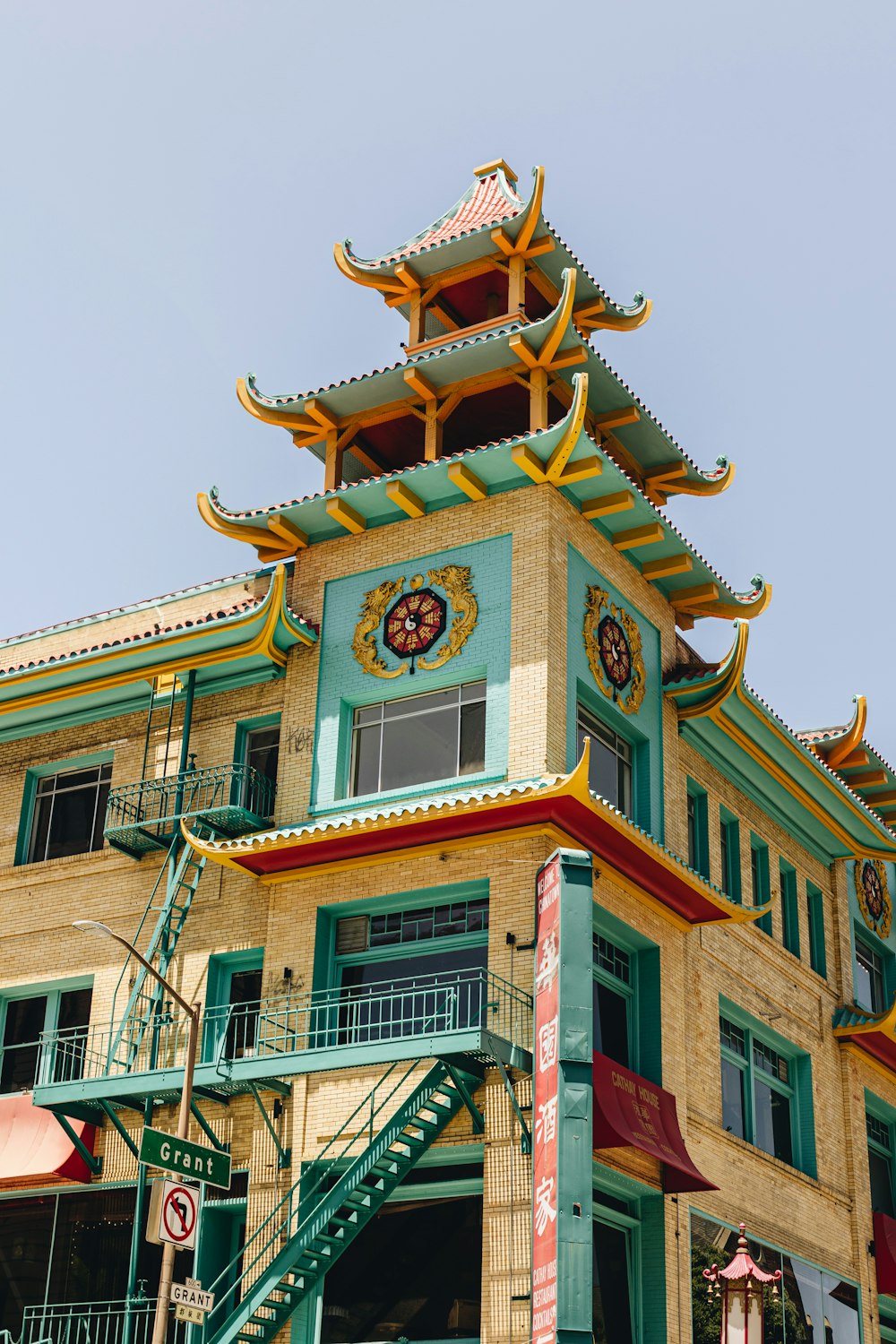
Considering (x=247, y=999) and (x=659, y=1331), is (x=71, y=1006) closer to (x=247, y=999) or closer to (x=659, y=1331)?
(x=247, y=999)

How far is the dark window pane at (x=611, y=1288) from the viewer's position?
27344mm

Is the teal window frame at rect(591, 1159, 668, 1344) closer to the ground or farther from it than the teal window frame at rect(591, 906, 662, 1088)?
closer to the ground

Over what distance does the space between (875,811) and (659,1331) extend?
1956cm

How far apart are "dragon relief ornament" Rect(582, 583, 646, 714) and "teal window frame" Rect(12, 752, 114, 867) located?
9.52 m

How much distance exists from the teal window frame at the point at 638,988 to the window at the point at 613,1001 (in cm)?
2

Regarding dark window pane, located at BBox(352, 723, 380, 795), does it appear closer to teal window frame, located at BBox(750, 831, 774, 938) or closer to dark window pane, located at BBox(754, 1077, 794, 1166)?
teal window frame, located at BBox(750, 831, 774, 938)

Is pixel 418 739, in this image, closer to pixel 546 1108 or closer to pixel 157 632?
pixel 157 632

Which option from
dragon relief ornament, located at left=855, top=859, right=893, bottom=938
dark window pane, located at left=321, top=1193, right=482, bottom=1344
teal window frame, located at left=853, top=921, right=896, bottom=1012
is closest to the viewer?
dark window pane, located at left=321, top=1193, right=482, bottom=1344

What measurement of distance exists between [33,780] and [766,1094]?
1553cm

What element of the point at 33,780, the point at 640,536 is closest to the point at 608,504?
the point at 640,536

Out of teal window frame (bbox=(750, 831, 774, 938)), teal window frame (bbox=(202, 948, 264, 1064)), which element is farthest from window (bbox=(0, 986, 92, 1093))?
teal window frame (bbox=(750, 831, 774, 938))

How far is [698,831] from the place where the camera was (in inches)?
1372

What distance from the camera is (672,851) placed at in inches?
1267

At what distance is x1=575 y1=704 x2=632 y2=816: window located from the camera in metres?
30.9
